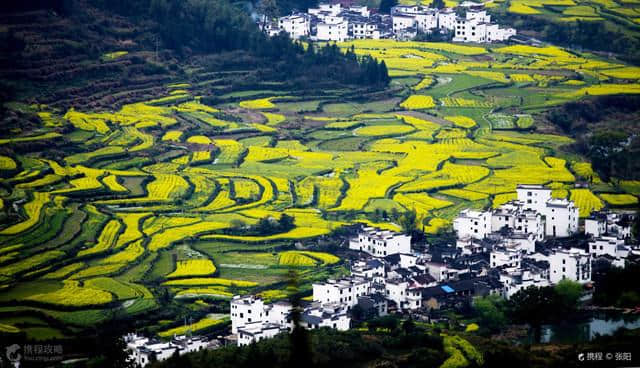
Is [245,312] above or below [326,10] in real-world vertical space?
below

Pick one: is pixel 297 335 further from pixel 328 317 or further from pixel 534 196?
pixel 534 196

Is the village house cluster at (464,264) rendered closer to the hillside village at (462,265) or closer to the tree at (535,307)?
the hillside village at (462,265)

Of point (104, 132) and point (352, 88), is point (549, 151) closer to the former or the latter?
point (352, 88)

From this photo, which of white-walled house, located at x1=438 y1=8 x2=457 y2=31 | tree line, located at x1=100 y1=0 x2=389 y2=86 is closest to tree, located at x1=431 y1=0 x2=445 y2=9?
white-walled house, located at x1=438 y1=8 x2=457 y2=31

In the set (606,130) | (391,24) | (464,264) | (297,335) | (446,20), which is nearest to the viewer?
(297,335)

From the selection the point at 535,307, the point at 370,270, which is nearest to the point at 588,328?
the point at 535,307

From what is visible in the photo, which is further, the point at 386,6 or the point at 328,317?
the point at 386,6
